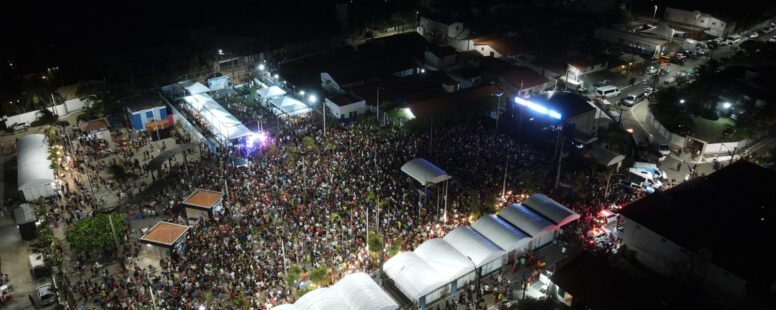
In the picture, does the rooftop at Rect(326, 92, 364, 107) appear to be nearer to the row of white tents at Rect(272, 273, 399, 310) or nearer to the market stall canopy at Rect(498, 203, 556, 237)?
A: the market stall canopy at Rect(498, 203, 556, 237)

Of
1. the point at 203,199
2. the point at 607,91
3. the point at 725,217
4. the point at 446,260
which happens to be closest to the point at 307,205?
the point at 203,199

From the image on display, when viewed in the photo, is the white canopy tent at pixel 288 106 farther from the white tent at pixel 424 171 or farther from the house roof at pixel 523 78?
the house roof at pixel 523 78

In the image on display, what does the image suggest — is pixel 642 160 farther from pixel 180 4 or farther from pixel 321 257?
pixel 180 4

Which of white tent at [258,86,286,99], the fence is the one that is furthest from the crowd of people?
the fence

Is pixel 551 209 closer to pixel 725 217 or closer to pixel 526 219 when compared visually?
pixel 526 219

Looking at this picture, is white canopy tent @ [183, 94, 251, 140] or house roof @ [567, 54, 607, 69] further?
house roof @ [567, 54, 607, 69]

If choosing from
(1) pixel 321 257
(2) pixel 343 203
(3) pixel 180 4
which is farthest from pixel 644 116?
(3) pixel 180 4
